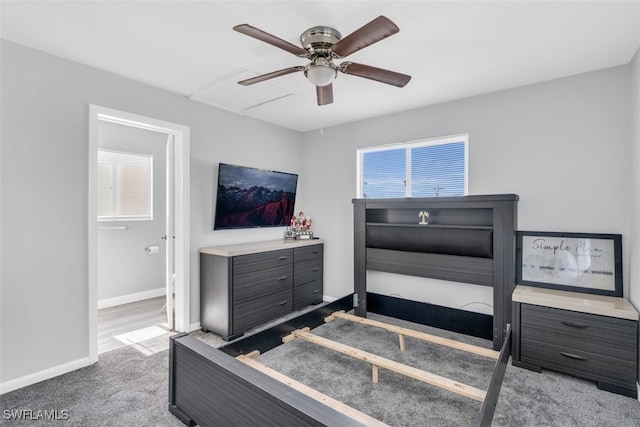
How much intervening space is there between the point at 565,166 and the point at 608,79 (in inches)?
30.1

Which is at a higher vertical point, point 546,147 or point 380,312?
point 546,147

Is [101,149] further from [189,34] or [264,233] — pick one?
[189,34]

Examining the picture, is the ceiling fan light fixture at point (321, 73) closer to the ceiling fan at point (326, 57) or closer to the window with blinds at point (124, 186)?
the ceiling fan at point (326, 57)

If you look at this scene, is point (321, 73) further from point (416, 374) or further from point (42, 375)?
point (42, 375)

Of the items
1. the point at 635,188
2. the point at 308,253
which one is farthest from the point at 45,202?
the point at 635,188

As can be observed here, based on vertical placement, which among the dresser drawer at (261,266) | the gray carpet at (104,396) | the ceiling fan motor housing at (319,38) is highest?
the ceiling fan motor housing at (319,38)

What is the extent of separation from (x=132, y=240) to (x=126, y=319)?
3.97ft

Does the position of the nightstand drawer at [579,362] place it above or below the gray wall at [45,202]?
below

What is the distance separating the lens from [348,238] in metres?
4.20

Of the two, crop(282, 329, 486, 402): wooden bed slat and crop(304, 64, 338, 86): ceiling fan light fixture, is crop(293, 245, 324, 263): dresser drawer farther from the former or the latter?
crop(304, 64, 338, 86): ceiling fan light fixture

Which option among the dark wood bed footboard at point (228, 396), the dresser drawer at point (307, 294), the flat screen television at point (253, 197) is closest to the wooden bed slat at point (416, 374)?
the dark wood bed footboard at point (228, 396)

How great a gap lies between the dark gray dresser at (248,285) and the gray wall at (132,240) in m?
1.68

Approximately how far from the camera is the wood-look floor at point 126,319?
10.1 ft

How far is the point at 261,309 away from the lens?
11.1ft
